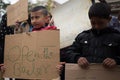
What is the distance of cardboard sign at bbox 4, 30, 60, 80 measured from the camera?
12.2ft

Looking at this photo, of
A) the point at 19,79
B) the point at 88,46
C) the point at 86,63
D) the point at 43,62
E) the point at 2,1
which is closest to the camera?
the point at 86,63

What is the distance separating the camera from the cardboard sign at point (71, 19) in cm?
426

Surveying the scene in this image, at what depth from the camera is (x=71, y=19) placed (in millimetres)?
4496

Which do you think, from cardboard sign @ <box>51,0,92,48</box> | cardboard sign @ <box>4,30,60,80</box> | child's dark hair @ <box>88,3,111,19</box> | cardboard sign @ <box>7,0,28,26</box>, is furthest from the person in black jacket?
cardboard sign @ <box>7,0,28,26</box>

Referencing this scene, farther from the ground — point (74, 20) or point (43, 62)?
point (74, 20)

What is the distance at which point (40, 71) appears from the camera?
A: 3809 mm

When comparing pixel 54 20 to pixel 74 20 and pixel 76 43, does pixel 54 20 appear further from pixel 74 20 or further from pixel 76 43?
pixel 76 43

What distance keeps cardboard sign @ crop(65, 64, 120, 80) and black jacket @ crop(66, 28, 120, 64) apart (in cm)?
15

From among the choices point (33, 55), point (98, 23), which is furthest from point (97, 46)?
point (33, 55)

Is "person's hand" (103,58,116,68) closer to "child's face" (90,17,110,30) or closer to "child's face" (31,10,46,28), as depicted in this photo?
"child's face" (90,17,110,30)

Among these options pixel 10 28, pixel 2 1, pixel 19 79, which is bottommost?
pixel 19 79

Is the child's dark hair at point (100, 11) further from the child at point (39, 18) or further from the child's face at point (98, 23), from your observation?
the child at point (39, 18)

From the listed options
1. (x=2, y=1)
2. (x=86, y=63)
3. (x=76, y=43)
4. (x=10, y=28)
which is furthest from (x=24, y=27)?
(x=2, y=1)

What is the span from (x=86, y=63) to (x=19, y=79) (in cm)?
123
